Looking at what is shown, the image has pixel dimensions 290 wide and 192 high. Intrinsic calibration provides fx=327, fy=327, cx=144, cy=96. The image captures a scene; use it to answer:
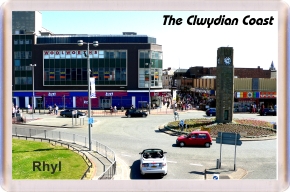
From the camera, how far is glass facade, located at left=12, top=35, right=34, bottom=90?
28922 millimetres

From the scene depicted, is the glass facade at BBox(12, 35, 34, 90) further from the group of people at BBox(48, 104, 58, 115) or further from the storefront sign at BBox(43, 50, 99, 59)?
the group of people at BBox(48, 104, 58, 115)

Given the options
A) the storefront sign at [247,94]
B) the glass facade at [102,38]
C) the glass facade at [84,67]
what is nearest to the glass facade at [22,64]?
the glass facade at [102,38]

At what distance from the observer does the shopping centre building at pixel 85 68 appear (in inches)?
927

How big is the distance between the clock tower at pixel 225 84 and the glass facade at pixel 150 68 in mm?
5345

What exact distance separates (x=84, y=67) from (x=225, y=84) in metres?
12.5

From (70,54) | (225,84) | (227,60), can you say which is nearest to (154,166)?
(70,54)

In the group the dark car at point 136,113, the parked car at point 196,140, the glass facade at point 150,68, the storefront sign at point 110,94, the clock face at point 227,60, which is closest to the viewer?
the parked car at point 196,140

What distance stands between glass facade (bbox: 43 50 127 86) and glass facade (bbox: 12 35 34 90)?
8.81 feet

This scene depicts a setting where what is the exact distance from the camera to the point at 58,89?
25391 millimetres

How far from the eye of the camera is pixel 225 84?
28.7 metres

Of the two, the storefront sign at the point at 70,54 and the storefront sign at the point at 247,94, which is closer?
the storefront sign at the point at 70,54

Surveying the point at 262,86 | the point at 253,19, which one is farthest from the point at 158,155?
the point at 262,86

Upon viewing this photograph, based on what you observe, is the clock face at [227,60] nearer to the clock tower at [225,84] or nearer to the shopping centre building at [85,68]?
the clock tower at [225,84]
